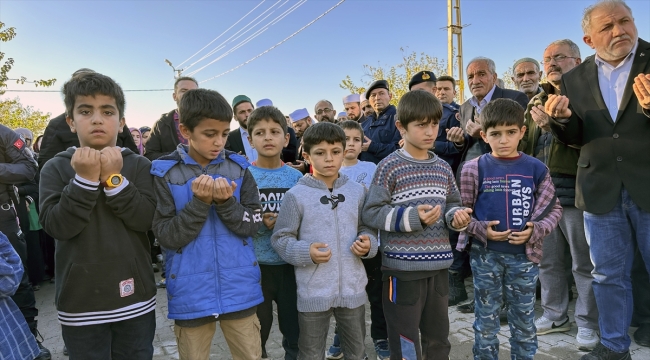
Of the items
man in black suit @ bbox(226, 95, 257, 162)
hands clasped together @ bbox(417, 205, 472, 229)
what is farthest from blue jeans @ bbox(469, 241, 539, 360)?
man in black suit @ bbox(226, 95, 257, 162)

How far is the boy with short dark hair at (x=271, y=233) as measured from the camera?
9.40ft

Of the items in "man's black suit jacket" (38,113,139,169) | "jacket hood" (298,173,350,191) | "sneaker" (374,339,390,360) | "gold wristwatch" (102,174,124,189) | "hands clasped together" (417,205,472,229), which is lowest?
"sneaker" (374,339,390,360)

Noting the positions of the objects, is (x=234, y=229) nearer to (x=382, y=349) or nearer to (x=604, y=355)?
(x=382, y=349)

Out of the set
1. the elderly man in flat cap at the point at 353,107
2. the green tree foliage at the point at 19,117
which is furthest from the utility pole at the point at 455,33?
the green tree foliage at the point at 19,117

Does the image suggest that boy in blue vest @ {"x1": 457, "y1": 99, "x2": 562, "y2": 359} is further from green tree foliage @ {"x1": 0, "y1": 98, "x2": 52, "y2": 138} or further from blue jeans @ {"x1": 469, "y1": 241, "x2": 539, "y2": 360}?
green tree foliage @ {"x1": 0, "y1": 98, "x2": 52, "y2": 138}

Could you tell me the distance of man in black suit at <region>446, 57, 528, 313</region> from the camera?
405cm

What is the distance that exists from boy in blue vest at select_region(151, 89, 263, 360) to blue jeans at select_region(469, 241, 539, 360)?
1.53 m

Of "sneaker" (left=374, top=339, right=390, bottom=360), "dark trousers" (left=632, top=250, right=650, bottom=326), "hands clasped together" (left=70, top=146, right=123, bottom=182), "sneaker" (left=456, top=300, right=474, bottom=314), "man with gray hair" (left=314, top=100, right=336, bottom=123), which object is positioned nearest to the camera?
"hands clasped together" (left=70, top=146, right=123, bottom=182)

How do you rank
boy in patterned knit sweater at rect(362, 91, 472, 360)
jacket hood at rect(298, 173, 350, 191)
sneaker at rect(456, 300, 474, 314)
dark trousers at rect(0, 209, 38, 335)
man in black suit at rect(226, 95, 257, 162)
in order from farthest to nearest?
man in black suit at rect(226, 95, 257, 162)
sneaker at rect(456, 300, 474, 314)
dark trousers at rect(0, 209, 38, 335)
jacket hood at rect(298, 173, 350, 191)
boy in patterned knit sweater at rect(362, 91, 472, 360)

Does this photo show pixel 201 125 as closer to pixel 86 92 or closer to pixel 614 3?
pixel 86 92

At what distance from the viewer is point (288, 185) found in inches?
120

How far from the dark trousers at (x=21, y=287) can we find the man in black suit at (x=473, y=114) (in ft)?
13.3

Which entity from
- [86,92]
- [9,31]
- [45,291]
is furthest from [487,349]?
[9,31]

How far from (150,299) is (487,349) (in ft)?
7.15
